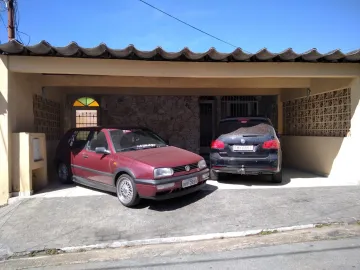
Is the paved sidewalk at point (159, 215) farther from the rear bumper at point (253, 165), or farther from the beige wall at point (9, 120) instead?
the beige wall at point (9, 120)

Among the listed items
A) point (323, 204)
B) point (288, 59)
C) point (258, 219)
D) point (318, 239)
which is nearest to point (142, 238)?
point (258, 219)

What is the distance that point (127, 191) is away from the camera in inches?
215

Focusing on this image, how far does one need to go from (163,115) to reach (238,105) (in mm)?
3437

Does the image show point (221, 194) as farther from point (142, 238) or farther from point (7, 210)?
point (7, 210)

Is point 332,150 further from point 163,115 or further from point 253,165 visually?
point 163,115

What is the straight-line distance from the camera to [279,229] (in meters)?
4.52

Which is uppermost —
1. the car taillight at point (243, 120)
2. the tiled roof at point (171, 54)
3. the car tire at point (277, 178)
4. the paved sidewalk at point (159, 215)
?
the tiled roof at point (171, 54)

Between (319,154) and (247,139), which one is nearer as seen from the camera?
(247,139)

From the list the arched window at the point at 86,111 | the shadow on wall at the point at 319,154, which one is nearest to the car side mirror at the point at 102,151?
the arched window at the point at 86,111

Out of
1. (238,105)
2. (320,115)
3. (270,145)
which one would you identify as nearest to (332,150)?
(320,115)

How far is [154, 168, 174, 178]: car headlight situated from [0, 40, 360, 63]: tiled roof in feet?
8.00

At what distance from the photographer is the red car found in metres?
5.16

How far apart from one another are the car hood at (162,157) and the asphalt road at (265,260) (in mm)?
1868

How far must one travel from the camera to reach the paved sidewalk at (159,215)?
14.7 ft
